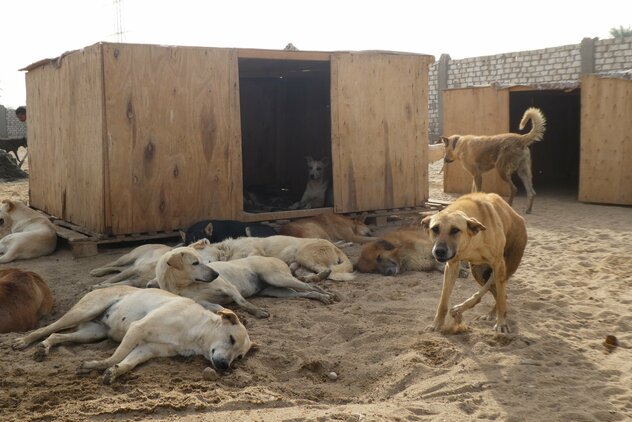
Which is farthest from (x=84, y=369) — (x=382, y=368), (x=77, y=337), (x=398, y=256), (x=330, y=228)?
(x=330, y=228)

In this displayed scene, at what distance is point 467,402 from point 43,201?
360 inches

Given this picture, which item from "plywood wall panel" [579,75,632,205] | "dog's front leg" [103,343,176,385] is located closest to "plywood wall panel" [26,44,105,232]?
"dog's front leg" [103,343,176,385]

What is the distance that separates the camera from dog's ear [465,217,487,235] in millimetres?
5105

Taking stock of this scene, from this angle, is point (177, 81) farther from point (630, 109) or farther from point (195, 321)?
point (630, 109)

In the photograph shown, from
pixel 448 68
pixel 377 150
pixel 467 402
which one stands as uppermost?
pixel 448 68

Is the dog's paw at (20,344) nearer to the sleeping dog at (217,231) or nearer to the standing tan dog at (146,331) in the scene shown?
the standing tan dog at (146,331)

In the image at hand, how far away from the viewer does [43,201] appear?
1141 cm

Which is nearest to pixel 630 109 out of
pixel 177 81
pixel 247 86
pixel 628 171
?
pixel 628 171

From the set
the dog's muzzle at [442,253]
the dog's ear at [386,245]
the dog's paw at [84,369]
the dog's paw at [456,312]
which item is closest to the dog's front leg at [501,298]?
the dog's paw at [456,312]

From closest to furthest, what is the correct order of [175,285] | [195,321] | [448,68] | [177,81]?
1. [195,321]
2. [175,285]
3. [177,81]
4. [448,68]

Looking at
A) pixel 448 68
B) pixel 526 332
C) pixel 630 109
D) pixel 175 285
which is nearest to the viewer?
pixel 526 332

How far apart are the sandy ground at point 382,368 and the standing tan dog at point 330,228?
190 centimetres

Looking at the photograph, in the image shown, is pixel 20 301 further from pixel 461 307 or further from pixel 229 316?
pixel 461 307

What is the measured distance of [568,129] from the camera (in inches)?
727
